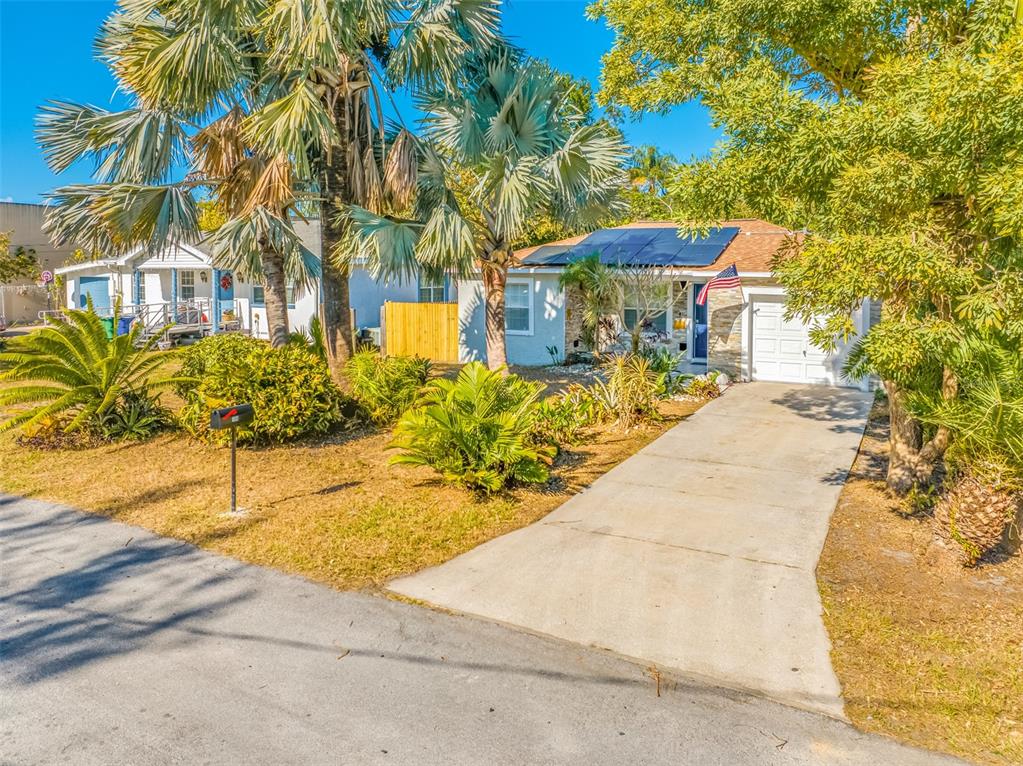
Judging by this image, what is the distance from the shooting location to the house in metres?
14.6

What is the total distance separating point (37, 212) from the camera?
144 ft

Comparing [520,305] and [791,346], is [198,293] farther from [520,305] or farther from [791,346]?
[791,346]

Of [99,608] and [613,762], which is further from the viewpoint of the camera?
[99,608]

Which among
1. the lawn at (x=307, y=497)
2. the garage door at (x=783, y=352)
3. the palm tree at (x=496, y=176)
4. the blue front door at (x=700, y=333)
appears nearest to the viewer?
the lawn at (x=307, y=497)

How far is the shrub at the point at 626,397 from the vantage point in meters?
11.0

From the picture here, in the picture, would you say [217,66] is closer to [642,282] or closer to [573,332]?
[642,282]

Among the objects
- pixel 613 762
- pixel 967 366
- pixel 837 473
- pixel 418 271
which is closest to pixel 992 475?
pixel 967 366

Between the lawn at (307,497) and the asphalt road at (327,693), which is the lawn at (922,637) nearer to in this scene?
the asphalt road at (327,693)

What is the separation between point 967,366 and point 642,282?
28.5 ft

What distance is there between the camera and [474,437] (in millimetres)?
7605

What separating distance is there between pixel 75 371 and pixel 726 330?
11.7 metres

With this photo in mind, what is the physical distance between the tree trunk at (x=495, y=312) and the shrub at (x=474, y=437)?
3.75m

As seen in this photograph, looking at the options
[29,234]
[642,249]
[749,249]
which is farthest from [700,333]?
[29,234]

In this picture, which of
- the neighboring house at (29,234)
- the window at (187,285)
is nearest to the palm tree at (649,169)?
the window at (187,285)
